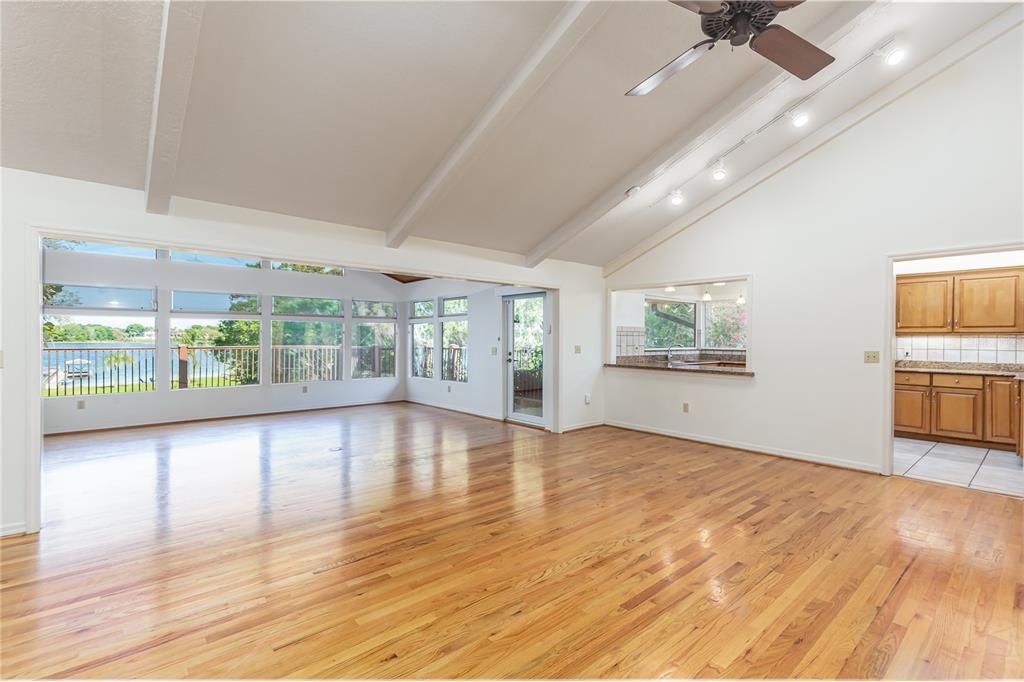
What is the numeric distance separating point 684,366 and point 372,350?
614 centimetres

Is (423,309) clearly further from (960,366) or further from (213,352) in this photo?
(960,366)

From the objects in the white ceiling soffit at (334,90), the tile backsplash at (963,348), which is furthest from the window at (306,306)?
the tile backsplash at (963,348)

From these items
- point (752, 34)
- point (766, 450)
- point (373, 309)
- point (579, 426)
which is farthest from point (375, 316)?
point (752, 34)

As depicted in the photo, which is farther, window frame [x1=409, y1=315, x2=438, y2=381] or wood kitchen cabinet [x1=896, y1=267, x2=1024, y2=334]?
window frame [x1=409, y1=315, x2=438, y2=381]

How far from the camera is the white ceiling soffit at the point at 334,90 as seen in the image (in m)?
2.65

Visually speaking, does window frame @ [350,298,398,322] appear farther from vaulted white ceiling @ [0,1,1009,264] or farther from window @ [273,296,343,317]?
vaulted white ceiling @ [0,1,1009,264]

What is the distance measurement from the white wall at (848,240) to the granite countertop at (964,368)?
68.6 inches

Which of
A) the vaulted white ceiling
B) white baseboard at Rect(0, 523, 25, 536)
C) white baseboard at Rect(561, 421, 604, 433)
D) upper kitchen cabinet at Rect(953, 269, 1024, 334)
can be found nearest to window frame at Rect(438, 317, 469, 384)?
white baseboard at Rect(561, 421, 604, 433)

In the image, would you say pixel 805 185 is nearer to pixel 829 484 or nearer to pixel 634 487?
pixel 829 484

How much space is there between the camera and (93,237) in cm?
335

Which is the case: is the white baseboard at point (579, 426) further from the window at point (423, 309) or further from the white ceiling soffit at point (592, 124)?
the window at point (423, 309)

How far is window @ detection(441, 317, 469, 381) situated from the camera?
27.4ft

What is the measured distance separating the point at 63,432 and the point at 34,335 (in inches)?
170

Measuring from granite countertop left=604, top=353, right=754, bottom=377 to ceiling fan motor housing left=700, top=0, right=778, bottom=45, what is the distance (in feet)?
12.5
